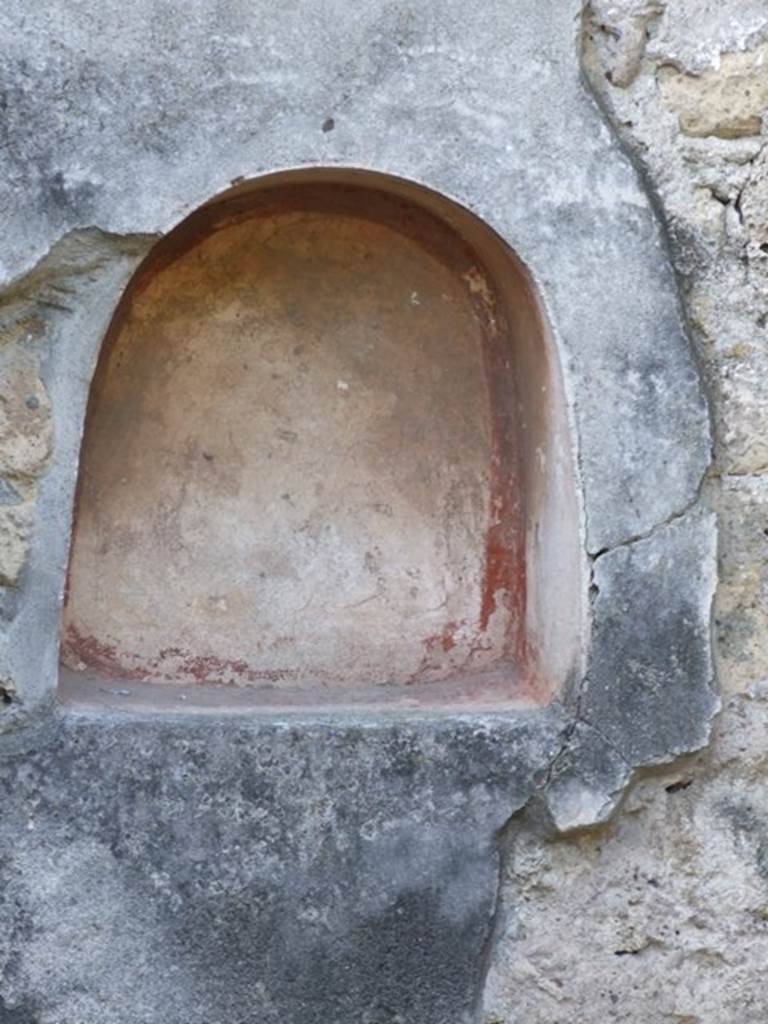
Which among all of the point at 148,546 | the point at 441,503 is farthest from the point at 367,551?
the point at 148,546

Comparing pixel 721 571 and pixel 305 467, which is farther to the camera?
pixel 305 467

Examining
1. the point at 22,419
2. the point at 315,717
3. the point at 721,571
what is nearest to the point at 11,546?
the point at 22,419

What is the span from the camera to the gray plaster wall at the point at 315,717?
7.64 feet

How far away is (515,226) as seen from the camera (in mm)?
2475

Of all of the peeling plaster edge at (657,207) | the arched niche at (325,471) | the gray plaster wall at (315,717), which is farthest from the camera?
the arched niche at (325,471)

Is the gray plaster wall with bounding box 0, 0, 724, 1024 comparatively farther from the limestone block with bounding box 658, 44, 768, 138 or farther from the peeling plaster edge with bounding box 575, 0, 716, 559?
the limestone block with bounding box 658, 44, 768, 138

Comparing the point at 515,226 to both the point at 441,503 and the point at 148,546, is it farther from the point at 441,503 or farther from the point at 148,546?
the point at 148,546

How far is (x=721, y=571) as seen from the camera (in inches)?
101

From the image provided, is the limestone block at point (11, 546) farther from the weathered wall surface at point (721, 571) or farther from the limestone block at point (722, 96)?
the limestone block at point (722, 96)

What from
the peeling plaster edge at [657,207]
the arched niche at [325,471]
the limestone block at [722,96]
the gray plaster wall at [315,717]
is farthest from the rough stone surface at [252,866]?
the limestone block at [722,96]

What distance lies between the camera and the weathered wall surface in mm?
2545

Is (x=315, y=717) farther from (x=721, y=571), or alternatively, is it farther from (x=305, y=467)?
(x=721, y=571)

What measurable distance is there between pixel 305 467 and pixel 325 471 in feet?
0.12

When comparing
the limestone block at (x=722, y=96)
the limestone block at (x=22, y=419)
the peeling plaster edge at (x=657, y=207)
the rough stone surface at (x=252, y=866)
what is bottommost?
the rough stone surface at (x=252, y=866)
